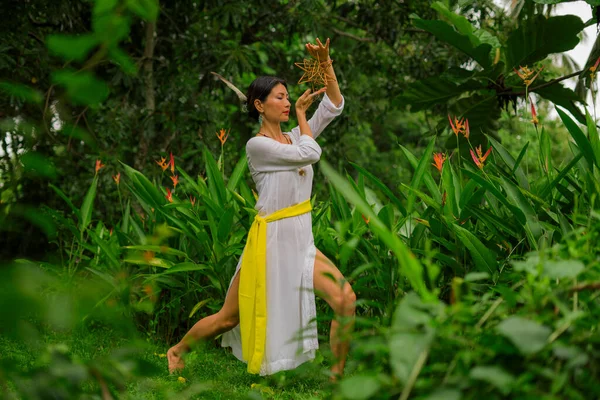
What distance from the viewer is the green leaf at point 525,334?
1.29 metres

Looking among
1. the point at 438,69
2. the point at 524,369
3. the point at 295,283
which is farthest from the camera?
the point at 438,69

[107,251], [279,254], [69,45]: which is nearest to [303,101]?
[279,254]

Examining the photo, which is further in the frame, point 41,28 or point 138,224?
point 41,28

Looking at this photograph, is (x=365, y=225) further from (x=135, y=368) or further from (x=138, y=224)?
(x=135, y=368)

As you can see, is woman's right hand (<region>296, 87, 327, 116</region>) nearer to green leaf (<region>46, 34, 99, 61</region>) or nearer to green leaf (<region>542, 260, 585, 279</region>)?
green leaf (<region>542, 260, 585, 279</region>)

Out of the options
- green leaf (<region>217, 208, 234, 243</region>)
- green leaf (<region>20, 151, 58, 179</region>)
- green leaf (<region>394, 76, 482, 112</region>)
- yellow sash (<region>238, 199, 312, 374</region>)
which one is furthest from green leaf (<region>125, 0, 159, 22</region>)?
green leaf (<region>394, 76, 482, 112</region>)

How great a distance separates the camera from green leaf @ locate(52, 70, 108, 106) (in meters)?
0.97

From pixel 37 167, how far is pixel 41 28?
9.33 metres

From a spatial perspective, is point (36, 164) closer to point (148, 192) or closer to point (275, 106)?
point (275, 106)

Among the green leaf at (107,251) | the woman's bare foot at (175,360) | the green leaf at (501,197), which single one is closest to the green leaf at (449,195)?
→ the green leaf at (501,197)

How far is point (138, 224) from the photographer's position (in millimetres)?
6074

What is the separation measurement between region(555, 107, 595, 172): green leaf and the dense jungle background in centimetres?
1

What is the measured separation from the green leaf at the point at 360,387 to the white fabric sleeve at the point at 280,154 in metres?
2.56

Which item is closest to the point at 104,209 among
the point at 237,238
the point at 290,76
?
the point at 290,76
